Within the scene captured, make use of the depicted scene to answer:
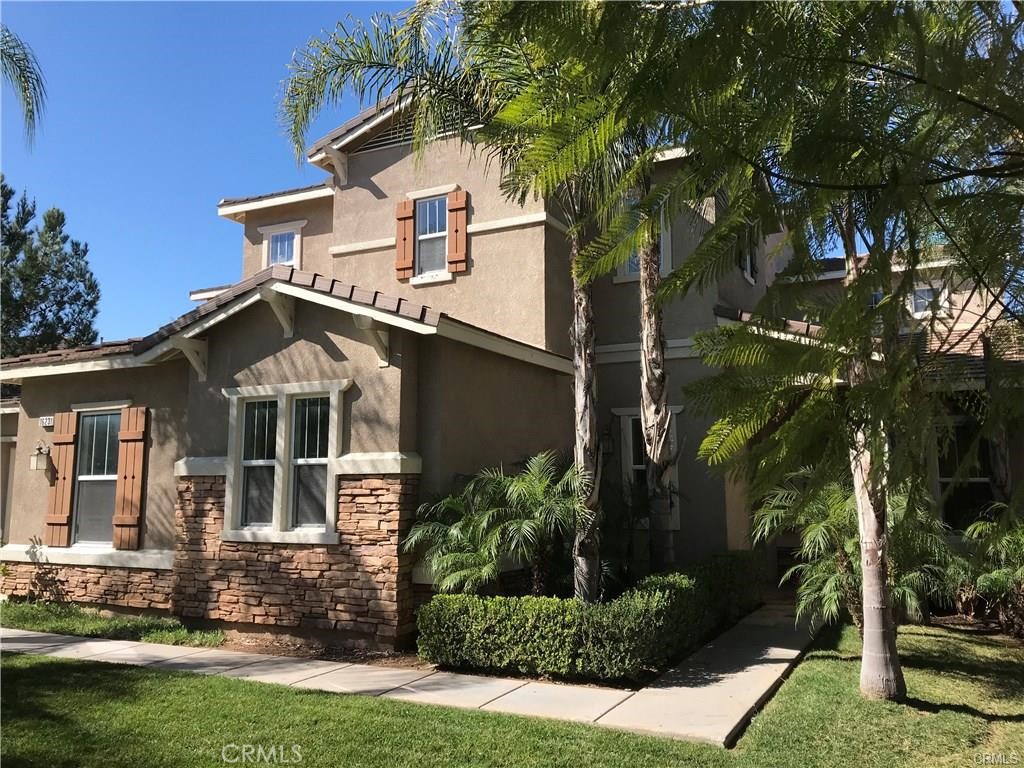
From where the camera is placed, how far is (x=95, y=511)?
12023 millimetres

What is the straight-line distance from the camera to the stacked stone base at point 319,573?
9.10 m

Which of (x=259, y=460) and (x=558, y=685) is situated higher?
(x=259, y=460)

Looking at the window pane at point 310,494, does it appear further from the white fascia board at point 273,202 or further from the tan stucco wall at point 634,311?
the white fascia board at point 273,202

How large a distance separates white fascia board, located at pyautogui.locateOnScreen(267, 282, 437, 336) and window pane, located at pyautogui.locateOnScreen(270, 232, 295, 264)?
287 inches

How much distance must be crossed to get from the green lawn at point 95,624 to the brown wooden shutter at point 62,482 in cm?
101

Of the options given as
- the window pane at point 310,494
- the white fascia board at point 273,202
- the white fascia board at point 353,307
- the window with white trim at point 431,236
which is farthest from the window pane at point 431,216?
the window pane at point 310,494

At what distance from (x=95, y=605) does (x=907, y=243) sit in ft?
41.4

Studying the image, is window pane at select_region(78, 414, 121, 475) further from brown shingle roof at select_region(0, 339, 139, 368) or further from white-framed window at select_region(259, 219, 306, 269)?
white-framed window at select_region(259, 219, 306, 269)

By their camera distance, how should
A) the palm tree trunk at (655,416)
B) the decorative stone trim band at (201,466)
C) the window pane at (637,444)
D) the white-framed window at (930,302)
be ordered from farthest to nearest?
1. the window pane at (637,444)
2. the decorative stone trim band at (201,466)
3. the palm tree trunk at (655,416)
4. the white-framed window at (930,302)

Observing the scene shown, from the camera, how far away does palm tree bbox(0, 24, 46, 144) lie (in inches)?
435

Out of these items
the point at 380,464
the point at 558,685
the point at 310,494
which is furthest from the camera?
the point at 310,494

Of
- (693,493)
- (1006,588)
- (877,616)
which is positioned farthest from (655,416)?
(1006,588)

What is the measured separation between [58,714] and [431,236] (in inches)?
367

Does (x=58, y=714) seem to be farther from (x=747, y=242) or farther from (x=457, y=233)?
(x=457, y=233)
